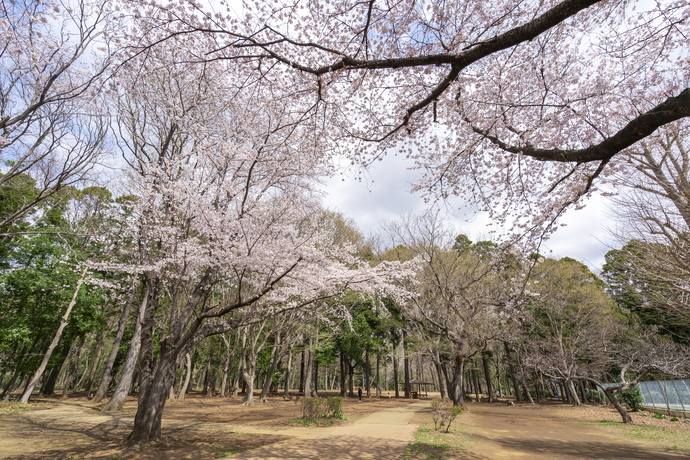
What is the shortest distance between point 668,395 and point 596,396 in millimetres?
7929

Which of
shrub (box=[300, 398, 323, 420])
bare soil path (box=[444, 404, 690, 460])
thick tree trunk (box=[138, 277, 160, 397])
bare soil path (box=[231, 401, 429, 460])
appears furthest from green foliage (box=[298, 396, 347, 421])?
thick tree trunk (box=[138, 277, 160, 397])

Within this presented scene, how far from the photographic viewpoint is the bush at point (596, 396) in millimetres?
23078

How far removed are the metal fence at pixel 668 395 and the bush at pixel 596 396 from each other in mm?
4744

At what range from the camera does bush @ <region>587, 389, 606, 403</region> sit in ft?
75.7

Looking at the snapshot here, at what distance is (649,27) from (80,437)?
14.3 meters

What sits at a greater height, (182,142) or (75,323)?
(182,142)

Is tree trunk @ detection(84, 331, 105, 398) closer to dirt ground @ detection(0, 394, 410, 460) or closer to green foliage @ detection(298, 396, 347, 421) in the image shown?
dirt ground @ detection(0, 394, 410, 460)

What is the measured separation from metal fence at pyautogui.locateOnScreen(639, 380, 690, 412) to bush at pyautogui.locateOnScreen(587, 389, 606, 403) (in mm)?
4744

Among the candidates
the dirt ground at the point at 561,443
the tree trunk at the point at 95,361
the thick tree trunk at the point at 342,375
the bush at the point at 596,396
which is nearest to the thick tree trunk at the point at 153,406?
the dirt ground at the point at 561,443

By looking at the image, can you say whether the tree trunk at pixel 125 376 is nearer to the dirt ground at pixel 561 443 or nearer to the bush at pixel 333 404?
the bush at pixel 333 404

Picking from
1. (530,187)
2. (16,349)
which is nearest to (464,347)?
(530,187)

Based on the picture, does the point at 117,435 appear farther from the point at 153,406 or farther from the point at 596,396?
the point at 596,396

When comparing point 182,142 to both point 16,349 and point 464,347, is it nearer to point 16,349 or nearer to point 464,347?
point 464,347

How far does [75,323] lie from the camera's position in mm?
15398
